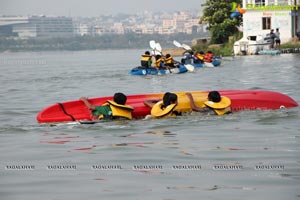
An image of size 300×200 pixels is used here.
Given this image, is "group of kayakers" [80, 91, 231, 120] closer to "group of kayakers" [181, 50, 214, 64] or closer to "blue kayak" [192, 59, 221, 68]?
"group of kayakers" [181, 50, 214, 64]

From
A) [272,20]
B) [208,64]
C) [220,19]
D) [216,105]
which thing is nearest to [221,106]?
[216,105]

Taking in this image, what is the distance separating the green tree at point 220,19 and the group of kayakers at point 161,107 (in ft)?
135

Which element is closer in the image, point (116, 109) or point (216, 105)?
point (116, 109)

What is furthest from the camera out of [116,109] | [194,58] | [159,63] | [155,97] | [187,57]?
[194,58]

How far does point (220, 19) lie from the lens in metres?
55.3

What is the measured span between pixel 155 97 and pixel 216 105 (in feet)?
6.01

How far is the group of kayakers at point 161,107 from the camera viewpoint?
13414 mm

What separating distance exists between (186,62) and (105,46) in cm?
14771

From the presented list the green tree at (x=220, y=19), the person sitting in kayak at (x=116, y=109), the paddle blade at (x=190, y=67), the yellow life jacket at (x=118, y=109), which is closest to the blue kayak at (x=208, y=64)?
the paddle blade at (x=190, y=67)

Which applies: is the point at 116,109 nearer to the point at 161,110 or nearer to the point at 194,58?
the point at 161,110

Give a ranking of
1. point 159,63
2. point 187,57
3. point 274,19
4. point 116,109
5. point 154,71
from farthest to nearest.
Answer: point 274,19
point 187,57
point 159,63
point 154,71
point 116,109

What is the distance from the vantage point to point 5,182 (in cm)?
871

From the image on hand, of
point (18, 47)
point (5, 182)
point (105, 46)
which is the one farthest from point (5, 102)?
point (105, 46)

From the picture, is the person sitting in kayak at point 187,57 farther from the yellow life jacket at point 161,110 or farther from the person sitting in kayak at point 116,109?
the person sitting in kayak at point 116,109
